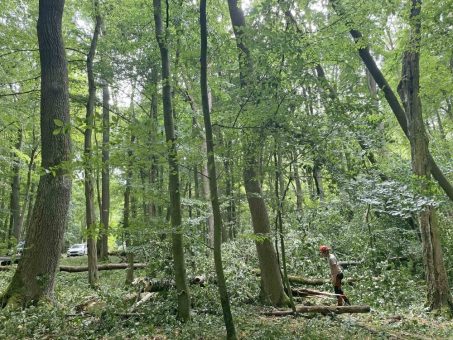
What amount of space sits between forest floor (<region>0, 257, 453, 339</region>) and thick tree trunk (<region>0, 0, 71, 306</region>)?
1.56 feet

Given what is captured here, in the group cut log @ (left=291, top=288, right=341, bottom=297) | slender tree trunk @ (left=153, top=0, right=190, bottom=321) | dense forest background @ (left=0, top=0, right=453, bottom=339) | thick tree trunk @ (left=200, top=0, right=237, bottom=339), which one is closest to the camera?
thick tree trunk @ (left=200, top=0, right=237, bottom=339)

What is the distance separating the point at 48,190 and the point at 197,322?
11.6ft

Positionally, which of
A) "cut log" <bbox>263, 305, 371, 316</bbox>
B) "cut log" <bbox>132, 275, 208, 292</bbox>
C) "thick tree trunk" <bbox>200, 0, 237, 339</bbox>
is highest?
"thick tree trunk" <bbox>200, 0, 237, 339</bbox>

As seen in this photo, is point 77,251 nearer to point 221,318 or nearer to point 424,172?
point 221,318

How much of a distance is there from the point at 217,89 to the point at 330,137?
4.15 meters

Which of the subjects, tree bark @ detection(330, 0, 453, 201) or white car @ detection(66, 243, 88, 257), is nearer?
tree bark @ detection(330, 0, 453, 201)

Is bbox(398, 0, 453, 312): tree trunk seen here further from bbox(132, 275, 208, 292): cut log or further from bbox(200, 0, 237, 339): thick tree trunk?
bbox(132, 275, 208, 292): cut log

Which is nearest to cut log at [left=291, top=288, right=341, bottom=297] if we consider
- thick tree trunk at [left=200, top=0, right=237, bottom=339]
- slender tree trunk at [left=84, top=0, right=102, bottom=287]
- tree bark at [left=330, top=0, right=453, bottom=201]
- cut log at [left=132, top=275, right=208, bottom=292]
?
cut log at [left=132, top=275, right=208, bottom=292]

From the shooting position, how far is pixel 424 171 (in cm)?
749

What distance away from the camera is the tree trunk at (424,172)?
7359 millimetres

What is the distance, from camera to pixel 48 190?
642cm

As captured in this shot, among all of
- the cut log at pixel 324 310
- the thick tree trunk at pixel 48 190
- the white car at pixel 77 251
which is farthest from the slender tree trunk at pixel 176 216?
the white car at pixel 77 251

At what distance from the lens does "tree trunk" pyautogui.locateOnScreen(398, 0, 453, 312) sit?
7.36 m

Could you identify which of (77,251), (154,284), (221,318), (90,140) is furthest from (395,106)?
(77,251)
